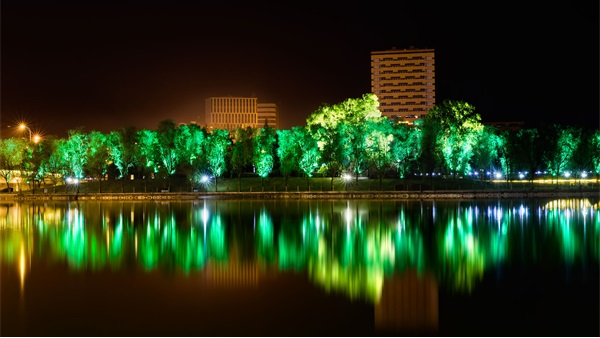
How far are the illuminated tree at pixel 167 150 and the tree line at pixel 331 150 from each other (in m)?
0.11

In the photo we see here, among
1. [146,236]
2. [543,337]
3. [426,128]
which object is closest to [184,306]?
[543,337]

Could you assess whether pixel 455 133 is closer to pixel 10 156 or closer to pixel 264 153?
pixel 264 153

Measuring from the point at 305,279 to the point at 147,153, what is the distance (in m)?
59.2

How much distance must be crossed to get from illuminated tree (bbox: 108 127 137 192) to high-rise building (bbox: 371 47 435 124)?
4869 inches

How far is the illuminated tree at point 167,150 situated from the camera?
74.4m

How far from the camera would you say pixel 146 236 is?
3148 centimetres

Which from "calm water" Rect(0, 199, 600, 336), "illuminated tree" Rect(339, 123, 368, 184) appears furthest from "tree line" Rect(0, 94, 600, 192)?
"calm water" Rect(0, 199, 600, 336)

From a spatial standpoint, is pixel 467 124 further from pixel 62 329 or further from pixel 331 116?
pixel 62 329

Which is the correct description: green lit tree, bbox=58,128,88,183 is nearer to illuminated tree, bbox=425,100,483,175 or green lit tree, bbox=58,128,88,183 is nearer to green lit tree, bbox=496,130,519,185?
illuminated tree, bbox=425,100,483,175

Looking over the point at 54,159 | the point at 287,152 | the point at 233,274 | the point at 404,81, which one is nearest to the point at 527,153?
the point at 287,152

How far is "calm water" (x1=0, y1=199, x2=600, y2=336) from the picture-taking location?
50.2ft

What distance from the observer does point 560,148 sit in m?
73.3

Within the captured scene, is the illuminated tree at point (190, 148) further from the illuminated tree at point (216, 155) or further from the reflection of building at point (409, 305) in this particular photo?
the reflection of building at point (409, 305)

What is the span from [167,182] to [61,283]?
5441 cm
